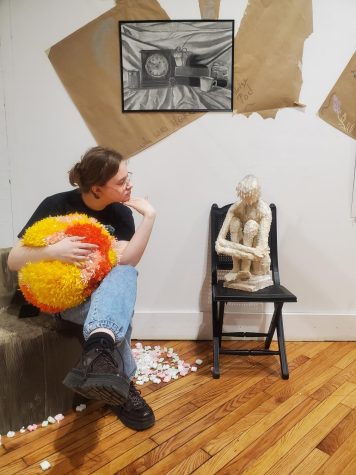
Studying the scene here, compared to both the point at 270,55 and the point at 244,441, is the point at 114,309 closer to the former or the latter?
the point at 244,441

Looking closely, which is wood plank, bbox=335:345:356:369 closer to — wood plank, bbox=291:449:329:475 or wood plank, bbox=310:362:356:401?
wood plank, bbox=310:362:356:401

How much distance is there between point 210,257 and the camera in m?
2.25

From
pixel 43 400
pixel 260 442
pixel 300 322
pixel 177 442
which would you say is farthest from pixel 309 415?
pixel 43 400

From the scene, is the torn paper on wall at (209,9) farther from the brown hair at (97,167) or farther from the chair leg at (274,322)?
the chair leg at (274,322)

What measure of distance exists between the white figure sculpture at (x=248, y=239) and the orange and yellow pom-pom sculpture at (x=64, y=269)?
698 mm

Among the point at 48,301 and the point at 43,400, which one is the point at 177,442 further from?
the point at 48,301

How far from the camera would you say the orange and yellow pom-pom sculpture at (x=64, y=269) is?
53.1 inches

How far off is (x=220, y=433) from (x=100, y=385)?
66cm

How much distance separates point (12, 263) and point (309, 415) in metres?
1.39

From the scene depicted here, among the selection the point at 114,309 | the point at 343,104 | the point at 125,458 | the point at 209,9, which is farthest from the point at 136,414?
the point at 209,9

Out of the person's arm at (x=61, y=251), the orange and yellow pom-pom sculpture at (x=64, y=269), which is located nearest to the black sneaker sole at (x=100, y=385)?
the orange and yellow pom-pom sculpture at (x=64, y=269)

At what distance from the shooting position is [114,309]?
128 centimetres

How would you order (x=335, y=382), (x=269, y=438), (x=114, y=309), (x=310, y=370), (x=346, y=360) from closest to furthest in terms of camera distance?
(x=114, y=309), (x=269, y=438), (x=335, y=382), (x=310, y=370), (x=346, y=360)

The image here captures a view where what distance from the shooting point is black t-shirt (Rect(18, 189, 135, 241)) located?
1.63 meters
